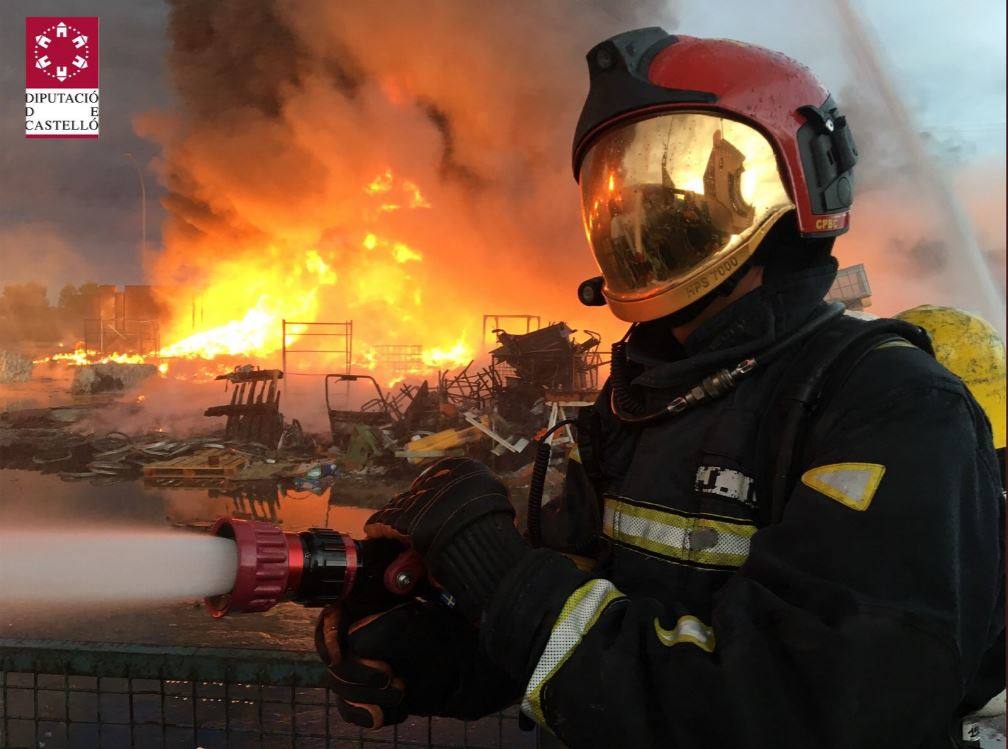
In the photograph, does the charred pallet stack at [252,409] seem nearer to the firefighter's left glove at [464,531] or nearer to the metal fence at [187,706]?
the metal fence at [187,706]

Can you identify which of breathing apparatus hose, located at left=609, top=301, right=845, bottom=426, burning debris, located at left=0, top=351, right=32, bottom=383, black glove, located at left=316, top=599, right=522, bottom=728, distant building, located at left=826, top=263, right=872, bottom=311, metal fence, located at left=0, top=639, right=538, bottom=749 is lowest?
metal fence, located at left=0, top=639, right=538, bottom=749

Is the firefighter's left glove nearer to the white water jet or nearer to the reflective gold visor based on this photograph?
the white water jet

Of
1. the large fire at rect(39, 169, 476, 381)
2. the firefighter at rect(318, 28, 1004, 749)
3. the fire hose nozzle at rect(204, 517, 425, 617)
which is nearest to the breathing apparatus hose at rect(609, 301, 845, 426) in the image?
the firefighter at rect(318, 28, 1004, 749)

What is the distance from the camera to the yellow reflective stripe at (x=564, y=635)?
796mm

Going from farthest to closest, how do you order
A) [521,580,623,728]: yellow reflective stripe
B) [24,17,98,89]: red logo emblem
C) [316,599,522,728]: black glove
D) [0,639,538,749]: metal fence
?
1. [24,17,98,89]: red logo emblem
2. [0,639,538,749]: metal fence
3. [316,599,522,728]: black glove
4. [521,580,623,728]: yellow reflective stripe

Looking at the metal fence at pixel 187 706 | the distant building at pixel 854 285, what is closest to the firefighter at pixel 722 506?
the metal fence at pixel 187 706

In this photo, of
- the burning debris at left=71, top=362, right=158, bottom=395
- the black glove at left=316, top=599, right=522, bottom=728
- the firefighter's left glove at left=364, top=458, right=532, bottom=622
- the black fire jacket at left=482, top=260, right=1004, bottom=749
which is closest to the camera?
the black fire jacket at left=482, top=260, right=1004, bottom=749

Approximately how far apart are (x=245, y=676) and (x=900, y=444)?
1521 millimetres

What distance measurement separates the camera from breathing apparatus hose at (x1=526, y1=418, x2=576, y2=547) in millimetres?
1220

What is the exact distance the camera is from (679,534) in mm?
936

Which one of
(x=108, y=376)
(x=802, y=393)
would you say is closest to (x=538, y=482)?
(x=802, y=393)

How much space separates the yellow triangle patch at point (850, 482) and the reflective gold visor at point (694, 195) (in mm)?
370

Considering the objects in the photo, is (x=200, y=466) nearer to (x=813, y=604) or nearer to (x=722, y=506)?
(x=722, y=506)

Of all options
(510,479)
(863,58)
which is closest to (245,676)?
(510,479)
